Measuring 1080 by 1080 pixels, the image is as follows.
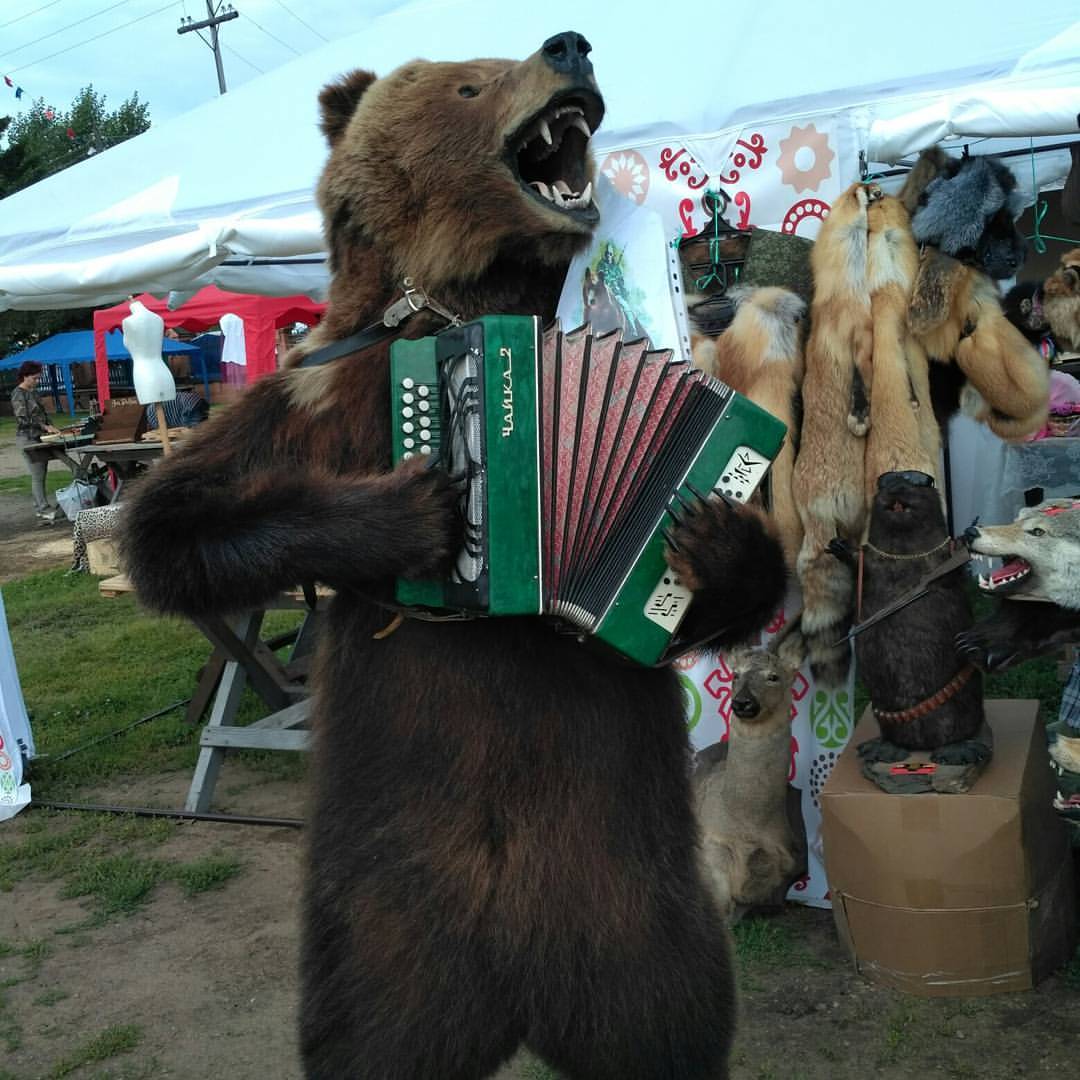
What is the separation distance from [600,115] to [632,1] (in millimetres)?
3141

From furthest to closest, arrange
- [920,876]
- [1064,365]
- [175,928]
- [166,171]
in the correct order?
[1064,365] → [166,171] → [175,928] → [920,876]

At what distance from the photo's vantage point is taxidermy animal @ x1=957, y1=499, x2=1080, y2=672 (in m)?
2.68

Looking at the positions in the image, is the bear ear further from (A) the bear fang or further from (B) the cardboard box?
(B) the cardboard box

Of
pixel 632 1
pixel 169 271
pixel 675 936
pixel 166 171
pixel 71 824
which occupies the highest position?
pixel 632 1

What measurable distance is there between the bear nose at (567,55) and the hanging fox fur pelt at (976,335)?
1.73 metres

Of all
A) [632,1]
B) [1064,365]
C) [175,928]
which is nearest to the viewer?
[175,928]

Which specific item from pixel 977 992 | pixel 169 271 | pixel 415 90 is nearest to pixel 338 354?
pixel 415 90

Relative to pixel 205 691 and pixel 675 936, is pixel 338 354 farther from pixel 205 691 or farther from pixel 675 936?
pixel 205 691

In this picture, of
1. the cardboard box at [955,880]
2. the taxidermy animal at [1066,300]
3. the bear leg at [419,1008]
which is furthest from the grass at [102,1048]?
the taxidermy animal at [1066,300]

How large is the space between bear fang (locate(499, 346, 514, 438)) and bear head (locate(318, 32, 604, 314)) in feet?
0.83

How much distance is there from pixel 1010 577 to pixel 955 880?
864mm

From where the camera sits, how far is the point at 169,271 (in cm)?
497

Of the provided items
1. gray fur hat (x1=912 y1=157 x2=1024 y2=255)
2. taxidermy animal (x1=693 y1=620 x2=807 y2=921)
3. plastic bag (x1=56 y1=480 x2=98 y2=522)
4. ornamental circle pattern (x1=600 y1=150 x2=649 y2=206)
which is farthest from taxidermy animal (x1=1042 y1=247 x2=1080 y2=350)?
plastic bag (x1=56 y1=480 x2=98 y2=522)

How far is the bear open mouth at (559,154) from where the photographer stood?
1.99 metres
